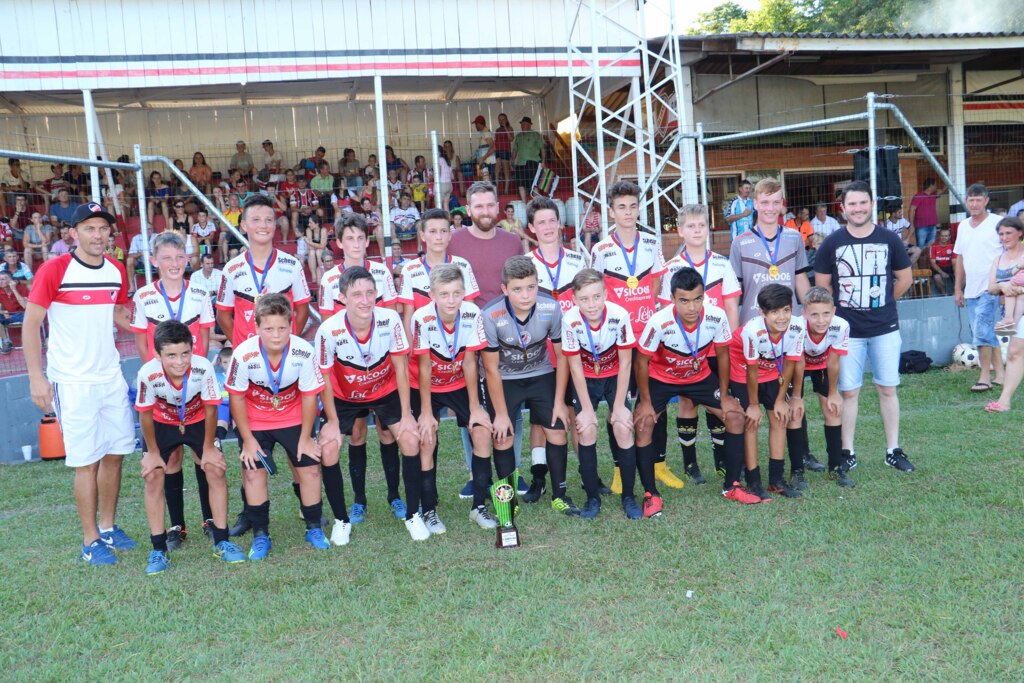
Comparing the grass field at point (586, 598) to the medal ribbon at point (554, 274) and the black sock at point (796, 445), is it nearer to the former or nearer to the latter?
the black sock at point (796, 445)

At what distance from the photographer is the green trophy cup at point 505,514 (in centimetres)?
488

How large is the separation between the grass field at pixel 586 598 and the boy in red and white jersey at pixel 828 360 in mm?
279

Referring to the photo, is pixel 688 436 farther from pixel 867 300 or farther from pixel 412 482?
pixel 412 482

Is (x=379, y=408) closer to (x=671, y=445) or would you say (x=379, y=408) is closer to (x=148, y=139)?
(x=671, y=445)

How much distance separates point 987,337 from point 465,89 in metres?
10.7

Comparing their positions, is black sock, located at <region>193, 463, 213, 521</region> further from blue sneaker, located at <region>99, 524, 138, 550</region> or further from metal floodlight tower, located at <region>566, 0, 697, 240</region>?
metal floodlight tower, located at <region>566, 0, 697, 240</region>

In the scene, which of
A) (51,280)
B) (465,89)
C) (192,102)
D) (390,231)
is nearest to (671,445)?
(51,280)

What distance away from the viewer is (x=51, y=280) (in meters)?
5.07

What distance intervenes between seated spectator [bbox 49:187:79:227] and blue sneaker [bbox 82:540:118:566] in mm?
6193

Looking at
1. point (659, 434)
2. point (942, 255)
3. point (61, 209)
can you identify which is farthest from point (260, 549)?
point (942, 255)

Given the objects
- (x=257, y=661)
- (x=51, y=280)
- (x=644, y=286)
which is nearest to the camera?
(x=257, y=661)

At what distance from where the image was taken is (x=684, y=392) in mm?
5770

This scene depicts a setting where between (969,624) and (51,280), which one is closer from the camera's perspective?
(969,624)

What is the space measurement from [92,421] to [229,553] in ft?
3.79
